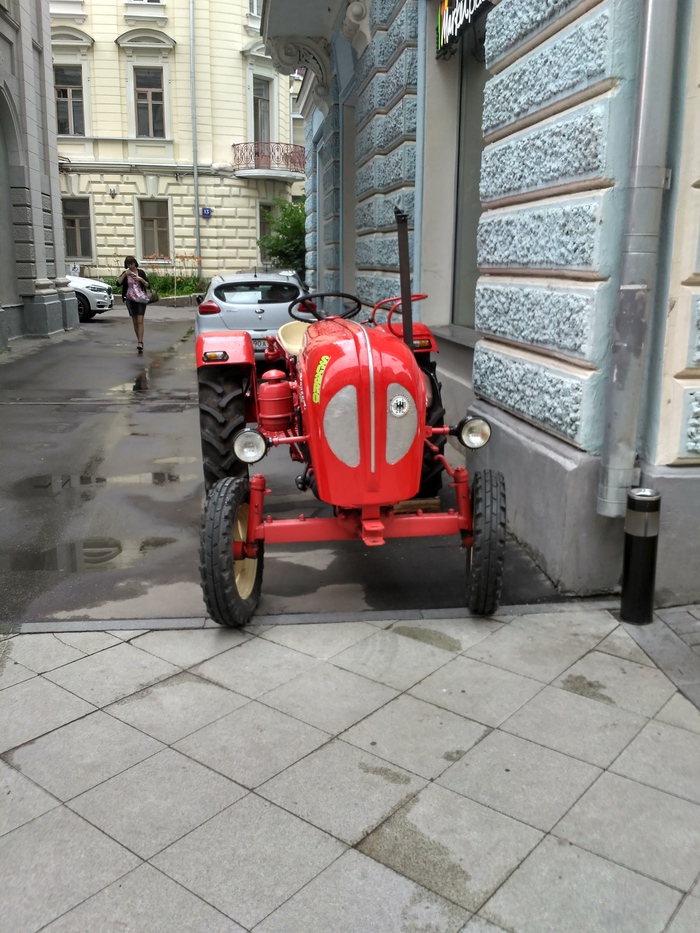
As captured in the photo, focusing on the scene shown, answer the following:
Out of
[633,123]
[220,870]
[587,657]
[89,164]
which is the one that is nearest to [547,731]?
[587,657]

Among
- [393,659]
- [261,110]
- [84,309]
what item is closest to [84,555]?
[393,659]

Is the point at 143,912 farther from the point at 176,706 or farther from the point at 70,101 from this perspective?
the point at 70,101

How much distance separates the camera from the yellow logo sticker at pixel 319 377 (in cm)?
383

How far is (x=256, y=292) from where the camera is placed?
12102 mm

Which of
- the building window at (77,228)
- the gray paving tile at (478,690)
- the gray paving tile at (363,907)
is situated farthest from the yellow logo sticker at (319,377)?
the building window at (77,228)

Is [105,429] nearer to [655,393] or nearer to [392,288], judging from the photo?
[392,288]

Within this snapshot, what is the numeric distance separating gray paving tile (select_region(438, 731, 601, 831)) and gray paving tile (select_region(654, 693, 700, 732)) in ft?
1.62

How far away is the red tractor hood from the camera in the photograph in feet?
12.3

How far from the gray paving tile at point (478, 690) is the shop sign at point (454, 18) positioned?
4.89 metres

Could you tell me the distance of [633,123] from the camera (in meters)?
3.90

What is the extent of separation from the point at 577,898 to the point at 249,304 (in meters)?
10.4

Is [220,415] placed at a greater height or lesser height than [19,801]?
greater

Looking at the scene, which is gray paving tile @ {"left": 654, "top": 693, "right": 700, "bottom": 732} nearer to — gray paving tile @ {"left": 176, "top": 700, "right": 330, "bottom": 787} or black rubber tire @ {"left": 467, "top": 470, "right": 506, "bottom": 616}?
black rubber tire @ {"left": 467, "top": 470, "right": 506, "bottom": 616}

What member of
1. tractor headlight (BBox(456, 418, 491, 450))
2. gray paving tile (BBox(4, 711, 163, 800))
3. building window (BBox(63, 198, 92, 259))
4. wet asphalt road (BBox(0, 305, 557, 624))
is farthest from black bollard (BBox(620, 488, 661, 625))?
building window (BBox(63, 198, 92, 259))
